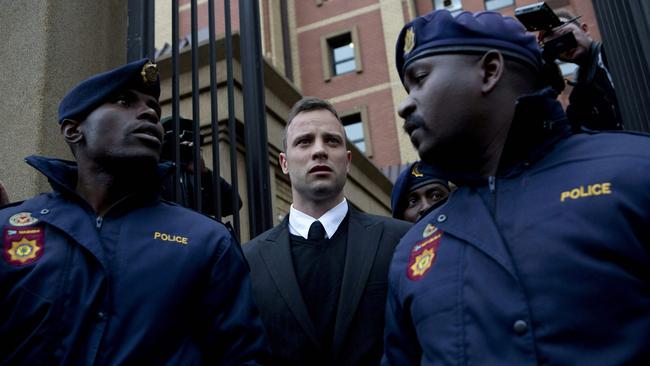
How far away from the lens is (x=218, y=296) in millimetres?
2275

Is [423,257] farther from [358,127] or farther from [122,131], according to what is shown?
[358,127]

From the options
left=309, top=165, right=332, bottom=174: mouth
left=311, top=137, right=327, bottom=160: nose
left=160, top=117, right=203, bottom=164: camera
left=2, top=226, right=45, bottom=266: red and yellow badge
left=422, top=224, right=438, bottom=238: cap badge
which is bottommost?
left=422, top=224, right=438, bottom=238: cap badge

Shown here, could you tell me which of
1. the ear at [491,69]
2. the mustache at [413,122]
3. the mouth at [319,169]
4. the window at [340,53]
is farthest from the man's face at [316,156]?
the window at [340,53]

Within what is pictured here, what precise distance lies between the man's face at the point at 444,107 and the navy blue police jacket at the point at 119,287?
0.89 m

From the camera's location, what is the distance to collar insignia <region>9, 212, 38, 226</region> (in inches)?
89.9

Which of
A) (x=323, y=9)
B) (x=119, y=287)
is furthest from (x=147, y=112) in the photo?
(x=323, y=9)

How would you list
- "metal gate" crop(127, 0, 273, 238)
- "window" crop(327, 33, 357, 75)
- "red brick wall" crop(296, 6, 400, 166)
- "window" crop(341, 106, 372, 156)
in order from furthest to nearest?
"window" crop(327, 33, 357, 75) < "window" crop(341, 106, 372, 156) < "red brick wall" crop(296, 6, 400, 166) < "metal gate" crop(127, 0, 273, 238)

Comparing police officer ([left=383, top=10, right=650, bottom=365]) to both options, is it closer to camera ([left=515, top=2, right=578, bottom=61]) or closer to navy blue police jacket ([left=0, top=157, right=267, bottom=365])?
camera ([left=515, top=2, right=578, bottom=61])

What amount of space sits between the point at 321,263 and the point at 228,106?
58.7 inches

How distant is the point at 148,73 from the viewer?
272cm

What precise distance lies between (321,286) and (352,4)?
21226mm

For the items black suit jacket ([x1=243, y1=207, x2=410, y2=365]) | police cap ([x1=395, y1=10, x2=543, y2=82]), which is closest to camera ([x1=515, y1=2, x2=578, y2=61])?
police cap ([x1=395, y1=10, x2=543, y2=82])

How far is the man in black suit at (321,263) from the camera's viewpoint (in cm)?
265

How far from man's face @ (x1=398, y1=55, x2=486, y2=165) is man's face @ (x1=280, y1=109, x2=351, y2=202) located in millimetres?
1065
